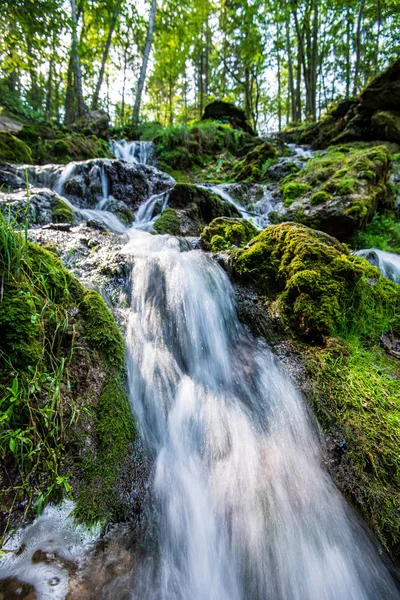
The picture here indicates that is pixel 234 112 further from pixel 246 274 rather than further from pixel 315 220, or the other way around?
pixel 246 274

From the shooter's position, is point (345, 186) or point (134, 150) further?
point (134, 150)

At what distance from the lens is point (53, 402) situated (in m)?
1.51

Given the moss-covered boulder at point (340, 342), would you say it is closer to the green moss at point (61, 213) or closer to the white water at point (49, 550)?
the white water at point (49, 550)

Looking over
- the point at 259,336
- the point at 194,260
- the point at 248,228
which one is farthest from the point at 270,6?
the point at 259,336

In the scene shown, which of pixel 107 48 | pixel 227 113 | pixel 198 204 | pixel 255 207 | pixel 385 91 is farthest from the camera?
pixel 227 113

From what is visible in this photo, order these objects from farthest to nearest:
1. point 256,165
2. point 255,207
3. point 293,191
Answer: point 256,165, point 255,207, point 293,191

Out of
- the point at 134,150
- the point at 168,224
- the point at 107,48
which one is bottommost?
the point at 168,224

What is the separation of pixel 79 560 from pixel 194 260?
9.44ft

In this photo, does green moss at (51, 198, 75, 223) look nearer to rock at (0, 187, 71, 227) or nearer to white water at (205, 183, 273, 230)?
rock at (0, 187, 71, 227)

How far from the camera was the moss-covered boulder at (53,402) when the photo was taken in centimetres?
137

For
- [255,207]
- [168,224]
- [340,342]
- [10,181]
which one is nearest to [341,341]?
[340,342]

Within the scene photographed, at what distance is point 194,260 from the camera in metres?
3.54

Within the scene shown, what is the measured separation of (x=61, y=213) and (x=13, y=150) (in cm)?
505

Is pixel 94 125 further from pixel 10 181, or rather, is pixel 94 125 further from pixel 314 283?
pixel 314 283
